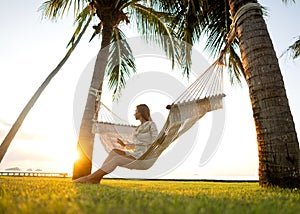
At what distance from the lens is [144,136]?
3.41 meters


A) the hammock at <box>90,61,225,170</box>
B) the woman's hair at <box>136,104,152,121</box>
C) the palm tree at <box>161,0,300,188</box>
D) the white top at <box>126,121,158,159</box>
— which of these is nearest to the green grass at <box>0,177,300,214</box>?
the palm tree at <box>161,0,300,188</box>

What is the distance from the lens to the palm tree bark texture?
4.16 meters

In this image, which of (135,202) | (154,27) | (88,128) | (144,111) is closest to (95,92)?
(88,128)

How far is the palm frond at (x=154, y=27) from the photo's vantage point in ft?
18.7

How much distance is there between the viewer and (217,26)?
5395mm

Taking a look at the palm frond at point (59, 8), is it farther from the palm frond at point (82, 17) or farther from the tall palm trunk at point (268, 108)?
the tall palm trunk at point (268, 108)

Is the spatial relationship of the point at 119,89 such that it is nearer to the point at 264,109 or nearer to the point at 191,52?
the point at 191,52

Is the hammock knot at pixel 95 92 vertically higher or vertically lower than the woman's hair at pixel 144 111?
higher

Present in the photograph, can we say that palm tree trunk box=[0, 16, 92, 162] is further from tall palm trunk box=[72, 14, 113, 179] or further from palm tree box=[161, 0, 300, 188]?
palm tree box=[161, 0, 300, 188]

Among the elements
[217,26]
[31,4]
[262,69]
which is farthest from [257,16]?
[31,4]

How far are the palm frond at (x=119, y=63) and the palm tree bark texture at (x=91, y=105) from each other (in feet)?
3.14

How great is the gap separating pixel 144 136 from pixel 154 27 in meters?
3.22

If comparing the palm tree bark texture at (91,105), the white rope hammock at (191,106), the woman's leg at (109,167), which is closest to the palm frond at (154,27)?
the palm tree bark texture at (91,105)

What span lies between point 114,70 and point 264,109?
4.17 meters
